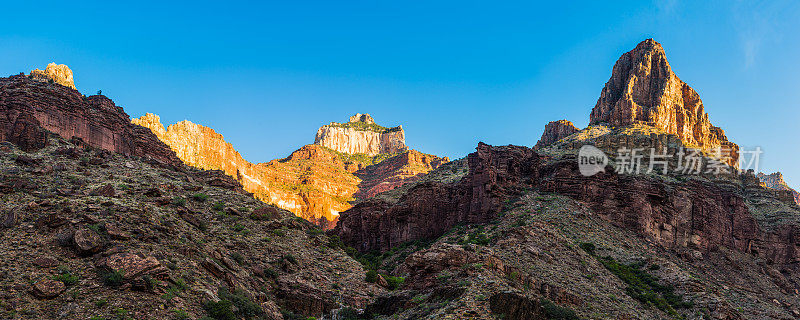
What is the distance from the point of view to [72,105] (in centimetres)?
6241

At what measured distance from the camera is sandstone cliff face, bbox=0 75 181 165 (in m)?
54.2

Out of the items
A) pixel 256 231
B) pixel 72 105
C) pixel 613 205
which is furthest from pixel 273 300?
pixel 613 205

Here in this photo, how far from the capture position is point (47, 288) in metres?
28.6

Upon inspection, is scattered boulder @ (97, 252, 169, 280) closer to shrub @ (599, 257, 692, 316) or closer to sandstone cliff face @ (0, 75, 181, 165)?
sandstone cliff face @ (0, 75, 181, 165)

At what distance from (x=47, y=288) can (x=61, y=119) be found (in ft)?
125

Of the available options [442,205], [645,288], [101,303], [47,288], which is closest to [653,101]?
[442,205]

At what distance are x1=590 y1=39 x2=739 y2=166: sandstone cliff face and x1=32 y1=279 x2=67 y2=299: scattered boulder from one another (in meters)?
127

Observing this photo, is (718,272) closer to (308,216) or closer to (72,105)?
(72,105)

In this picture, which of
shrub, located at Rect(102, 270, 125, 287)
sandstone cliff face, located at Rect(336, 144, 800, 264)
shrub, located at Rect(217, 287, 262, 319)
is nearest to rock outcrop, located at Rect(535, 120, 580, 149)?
sandstone cliff face, located at Rect(336, 144, 800, 264)

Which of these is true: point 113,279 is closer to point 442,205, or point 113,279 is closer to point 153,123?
point 442,205

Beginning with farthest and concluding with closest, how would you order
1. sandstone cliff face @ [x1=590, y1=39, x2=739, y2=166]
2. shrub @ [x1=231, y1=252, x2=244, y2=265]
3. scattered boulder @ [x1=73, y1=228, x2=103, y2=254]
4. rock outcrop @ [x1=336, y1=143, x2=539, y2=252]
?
sandstone cliff face @ [x1=590, y1=39, x2=739, y2=166] < rock outcrop @ [x1=336, y1=143, x2=539, y2=252] < shrub @ [x1=231, y1=252, x2=244, y2=265] < scattered boulder @ [x1=73, y1=228, x2=103, y2=254]

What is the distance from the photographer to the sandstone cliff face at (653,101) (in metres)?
136

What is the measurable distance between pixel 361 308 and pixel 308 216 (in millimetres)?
137272

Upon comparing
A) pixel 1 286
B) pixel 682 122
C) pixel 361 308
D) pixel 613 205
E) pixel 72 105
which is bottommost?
pixel 361 308
